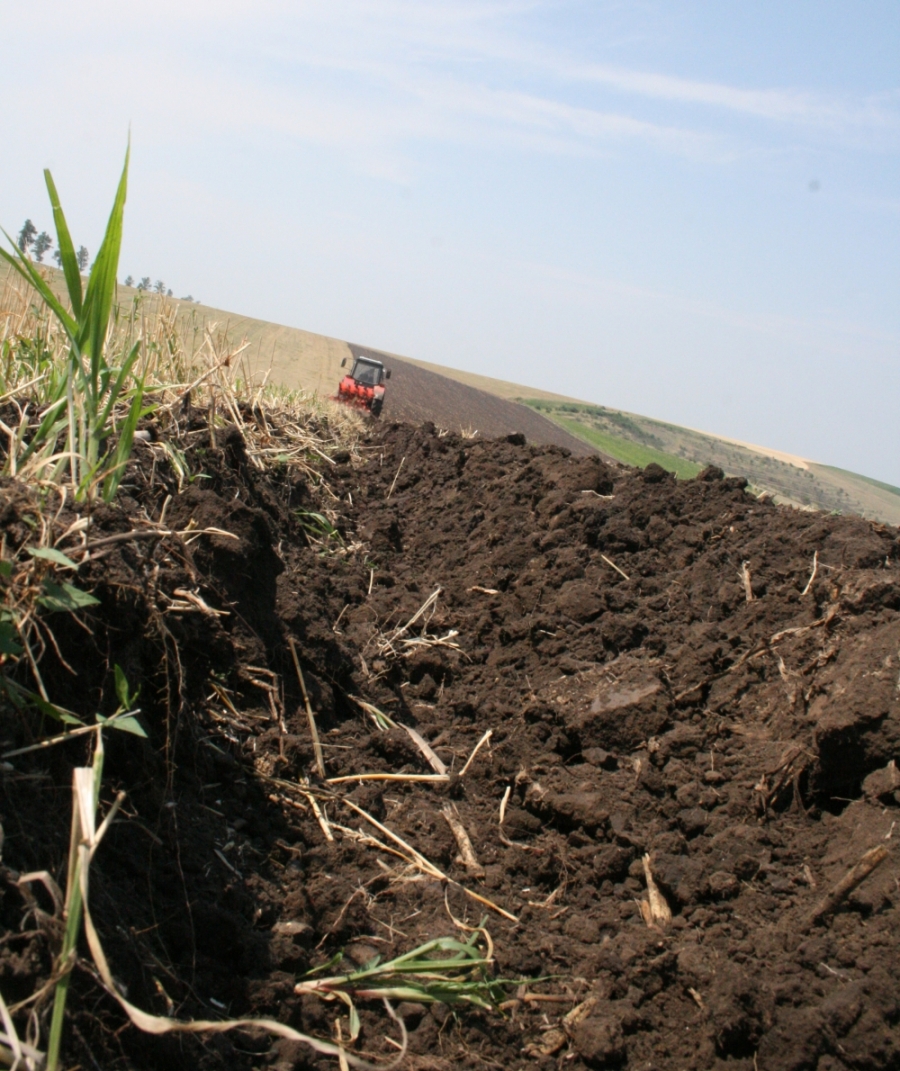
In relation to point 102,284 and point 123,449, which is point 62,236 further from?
point 123,449

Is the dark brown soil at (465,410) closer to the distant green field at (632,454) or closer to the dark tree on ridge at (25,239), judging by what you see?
the distant green field at (632,454)

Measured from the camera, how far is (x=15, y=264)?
2686 mm

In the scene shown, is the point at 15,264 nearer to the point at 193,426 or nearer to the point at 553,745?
the point at 193,426

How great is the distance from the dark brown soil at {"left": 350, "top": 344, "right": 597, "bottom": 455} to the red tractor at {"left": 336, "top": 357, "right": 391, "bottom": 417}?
4480mm

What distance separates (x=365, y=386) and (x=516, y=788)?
1408 centimetres

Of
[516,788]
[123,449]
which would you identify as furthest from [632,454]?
[123,449]

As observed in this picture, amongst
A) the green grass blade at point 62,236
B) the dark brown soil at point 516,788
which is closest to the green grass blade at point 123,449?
the dark brown soil at point 516,788

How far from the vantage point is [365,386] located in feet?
56.4

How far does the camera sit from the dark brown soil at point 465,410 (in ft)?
83.6

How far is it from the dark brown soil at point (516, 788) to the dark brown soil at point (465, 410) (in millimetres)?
17671

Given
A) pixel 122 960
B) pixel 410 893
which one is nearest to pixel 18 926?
pixel 122 960

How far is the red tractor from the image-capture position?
645 inches

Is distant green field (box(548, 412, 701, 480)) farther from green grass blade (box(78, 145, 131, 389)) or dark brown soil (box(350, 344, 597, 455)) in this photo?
green grass blade (box(78, 145, 131, 389))

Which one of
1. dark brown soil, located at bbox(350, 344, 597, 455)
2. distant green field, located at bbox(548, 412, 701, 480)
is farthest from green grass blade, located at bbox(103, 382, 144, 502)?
distant green field, located at bbox(548, 412, 701, 480)
